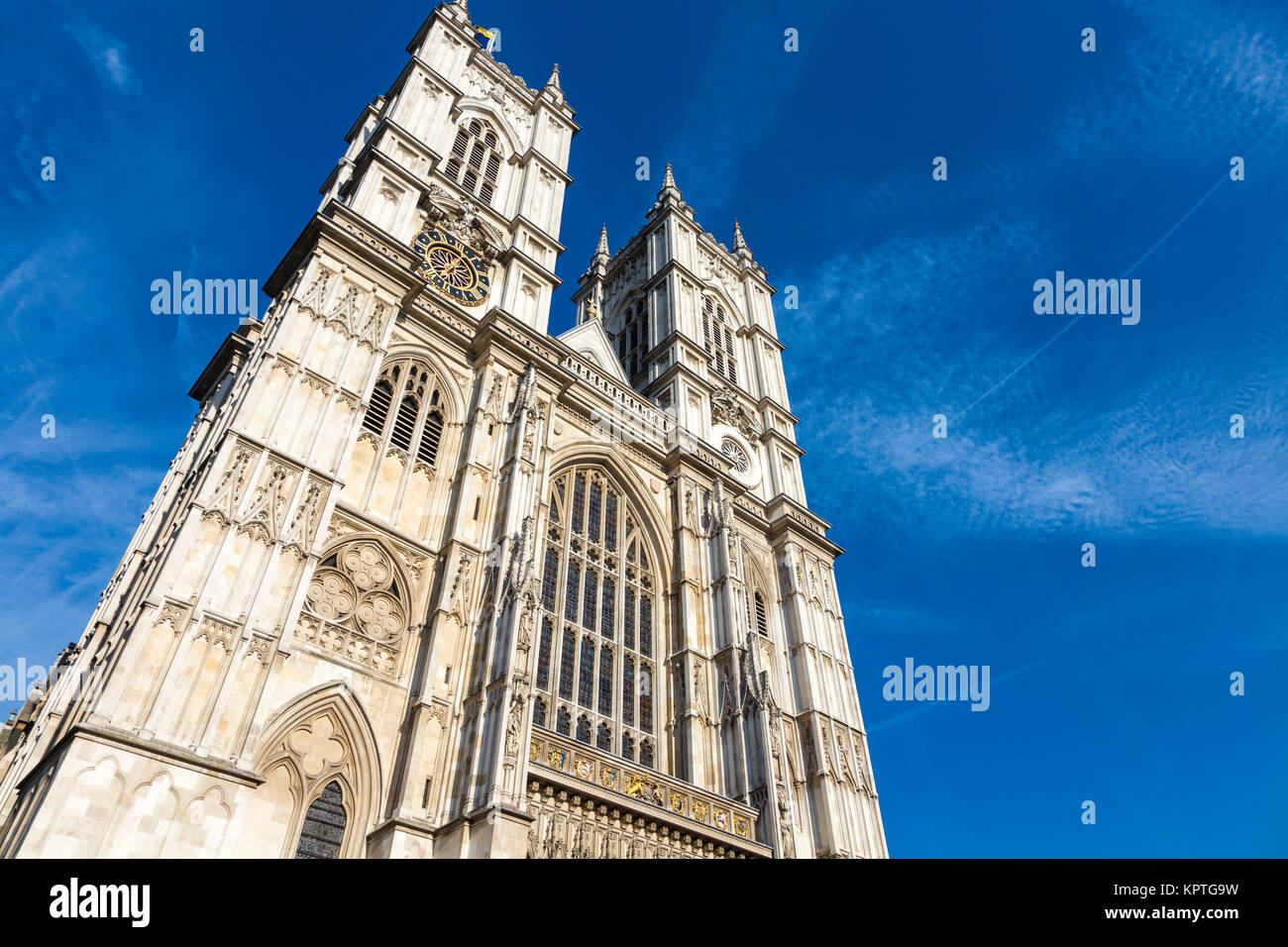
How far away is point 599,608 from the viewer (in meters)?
24.3

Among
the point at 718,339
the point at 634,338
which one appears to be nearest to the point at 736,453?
the point at 718,339

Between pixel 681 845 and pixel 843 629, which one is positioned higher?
pixel 843 629

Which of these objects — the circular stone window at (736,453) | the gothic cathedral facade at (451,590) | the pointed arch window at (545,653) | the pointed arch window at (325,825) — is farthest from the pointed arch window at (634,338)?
the pointed arch window at (325,825)

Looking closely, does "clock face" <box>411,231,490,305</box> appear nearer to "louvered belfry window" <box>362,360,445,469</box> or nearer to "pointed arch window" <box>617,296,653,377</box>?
"louvered belfry window" <box>362,360,445,469</box>

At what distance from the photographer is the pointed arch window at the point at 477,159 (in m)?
31.8

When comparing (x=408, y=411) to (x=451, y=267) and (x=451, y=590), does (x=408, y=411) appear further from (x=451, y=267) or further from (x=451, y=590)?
(x=451, y=267)

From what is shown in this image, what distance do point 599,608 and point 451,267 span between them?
1237 centimetres

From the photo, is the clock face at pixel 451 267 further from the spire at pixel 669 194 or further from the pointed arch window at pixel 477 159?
the spire at pixel 669 194
